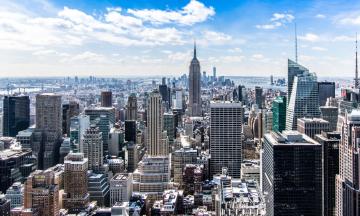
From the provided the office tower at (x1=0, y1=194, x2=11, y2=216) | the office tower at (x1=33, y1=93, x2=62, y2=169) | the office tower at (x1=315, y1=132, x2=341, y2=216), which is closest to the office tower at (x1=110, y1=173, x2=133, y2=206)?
the office tower at (x1=0, y1=194, x2=11, y2=216)

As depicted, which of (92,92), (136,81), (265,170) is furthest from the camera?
(92,92)

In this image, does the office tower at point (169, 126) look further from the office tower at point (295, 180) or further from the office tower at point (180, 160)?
the office tower at point (295, 180)

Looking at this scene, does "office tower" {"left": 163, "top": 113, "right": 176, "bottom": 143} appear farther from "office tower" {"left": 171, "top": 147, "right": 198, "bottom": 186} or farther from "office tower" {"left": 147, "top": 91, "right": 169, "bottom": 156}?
"office tower" {"left": 171, "top": 147, "right": 198, "bottom": 186}

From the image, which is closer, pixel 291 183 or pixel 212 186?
pixel 291 183

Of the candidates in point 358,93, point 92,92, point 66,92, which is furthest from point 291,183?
point 92,92

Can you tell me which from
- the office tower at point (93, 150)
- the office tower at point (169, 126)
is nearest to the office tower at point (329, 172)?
the office tower at point (93, 150)

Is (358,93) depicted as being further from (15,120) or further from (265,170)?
(15,120)
